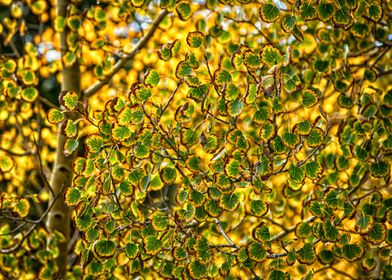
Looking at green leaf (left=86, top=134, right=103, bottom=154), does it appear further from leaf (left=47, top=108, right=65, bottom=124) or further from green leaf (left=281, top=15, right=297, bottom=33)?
green leaf (left=281, top=15, right=297, bottom=33)

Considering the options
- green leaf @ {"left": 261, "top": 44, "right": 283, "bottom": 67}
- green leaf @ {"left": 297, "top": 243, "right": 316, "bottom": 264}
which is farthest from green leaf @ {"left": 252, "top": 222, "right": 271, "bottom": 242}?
green leaf @ {"left": 261, "top": 44, "right": 283, "bottom": 67}

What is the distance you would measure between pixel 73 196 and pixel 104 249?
189 mm

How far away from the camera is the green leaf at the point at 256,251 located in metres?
1.53

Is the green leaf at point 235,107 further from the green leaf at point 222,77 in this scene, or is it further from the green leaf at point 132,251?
the green leaf at point 132,251

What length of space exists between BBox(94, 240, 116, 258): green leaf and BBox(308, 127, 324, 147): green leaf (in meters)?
0.65

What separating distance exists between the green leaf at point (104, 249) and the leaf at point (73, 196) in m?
0.15

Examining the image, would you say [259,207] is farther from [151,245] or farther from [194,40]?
[194,40]

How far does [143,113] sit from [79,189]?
0.30 meters

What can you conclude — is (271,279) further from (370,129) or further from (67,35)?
(67,35)

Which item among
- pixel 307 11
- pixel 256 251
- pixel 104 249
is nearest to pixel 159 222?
pixel 104 249

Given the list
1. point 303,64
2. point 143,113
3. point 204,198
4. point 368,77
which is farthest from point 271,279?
point 303,64

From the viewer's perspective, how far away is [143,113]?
4.83 feet

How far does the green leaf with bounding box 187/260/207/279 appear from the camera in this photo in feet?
5.07

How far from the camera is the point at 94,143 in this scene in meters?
1.48
